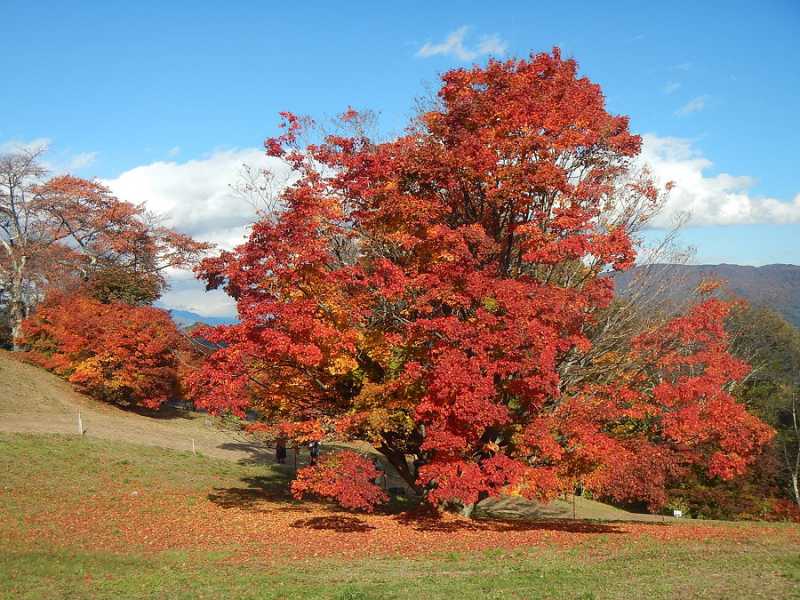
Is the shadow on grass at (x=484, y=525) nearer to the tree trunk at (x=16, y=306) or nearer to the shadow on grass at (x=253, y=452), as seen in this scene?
the shadow on grass at (x=253, y=452)

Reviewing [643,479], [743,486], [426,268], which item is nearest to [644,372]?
[643,479]

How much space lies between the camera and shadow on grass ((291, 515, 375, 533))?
60.0ft

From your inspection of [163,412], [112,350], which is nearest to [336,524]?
[112,350]

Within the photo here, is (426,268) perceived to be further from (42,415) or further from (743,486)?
(743,486)

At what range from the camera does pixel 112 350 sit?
38875 millimetres

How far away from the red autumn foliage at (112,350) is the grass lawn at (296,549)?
47.1ft

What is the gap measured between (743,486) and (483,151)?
28.8m

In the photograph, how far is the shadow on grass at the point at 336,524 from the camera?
18.3 meters

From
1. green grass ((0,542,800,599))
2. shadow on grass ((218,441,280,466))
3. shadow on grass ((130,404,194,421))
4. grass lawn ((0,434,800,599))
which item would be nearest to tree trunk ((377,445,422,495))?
grass lawn ((0,434,800,599))

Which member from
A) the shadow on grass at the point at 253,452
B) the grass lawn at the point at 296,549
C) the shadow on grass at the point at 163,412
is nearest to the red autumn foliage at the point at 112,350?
the shadow on grass at the point at 163,412

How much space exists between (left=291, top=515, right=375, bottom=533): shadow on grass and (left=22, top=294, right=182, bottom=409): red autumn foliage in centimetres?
2328

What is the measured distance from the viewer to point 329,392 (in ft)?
62.9

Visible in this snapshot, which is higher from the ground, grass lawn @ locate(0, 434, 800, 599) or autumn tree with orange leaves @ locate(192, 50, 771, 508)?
autumn tree with orange leaves @ locate(192, 50, 771, 508)

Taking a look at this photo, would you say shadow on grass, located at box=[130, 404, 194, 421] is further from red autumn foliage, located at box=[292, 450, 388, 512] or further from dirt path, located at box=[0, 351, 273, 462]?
red autumn foliage, located at box=[292, 450, 388, 512]
